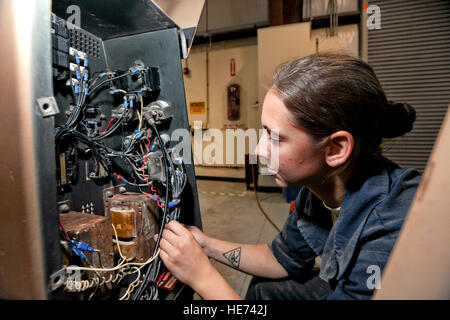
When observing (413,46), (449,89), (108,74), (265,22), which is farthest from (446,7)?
(108,74)

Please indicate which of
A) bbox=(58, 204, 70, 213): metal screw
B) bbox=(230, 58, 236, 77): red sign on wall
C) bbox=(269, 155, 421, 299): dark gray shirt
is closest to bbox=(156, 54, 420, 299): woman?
bbox=(269, 155, 421, 299): dark gray shirt

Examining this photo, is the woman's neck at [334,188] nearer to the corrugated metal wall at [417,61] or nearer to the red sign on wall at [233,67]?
the corrugated metal wall at [417,61]

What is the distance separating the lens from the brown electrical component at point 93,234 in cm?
66

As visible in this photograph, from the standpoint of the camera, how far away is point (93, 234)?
0.70m

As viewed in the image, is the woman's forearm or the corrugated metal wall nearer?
the woman's forearm

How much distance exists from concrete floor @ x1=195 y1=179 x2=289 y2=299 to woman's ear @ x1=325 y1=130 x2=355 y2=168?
1195mm

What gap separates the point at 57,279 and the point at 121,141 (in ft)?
2.19

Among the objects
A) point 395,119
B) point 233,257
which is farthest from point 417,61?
point 233,257

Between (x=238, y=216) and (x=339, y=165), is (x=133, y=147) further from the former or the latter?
(x=238, y=216)

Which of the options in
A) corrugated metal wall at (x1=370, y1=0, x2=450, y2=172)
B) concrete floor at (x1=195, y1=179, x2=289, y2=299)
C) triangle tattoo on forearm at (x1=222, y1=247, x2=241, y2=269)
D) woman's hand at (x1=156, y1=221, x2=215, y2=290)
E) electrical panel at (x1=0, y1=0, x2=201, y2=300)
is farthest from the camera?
corrugated metal wall at (x1=370, y1=0, x2=450, y2=172)

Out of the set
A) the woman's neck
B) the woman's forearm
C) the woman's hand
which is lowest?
the woman's forearm

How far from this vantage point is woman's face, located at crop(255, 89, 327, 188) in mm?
626

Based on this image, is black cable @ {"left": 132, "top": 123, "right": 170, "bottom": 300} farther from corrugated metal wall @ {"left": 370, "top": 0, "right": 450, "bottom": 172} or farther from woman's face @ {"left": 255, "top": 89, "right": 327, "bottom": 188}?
corrugated metal wall @ {"left": 370, "top": 0, "right": 450, "bottom": 172}
